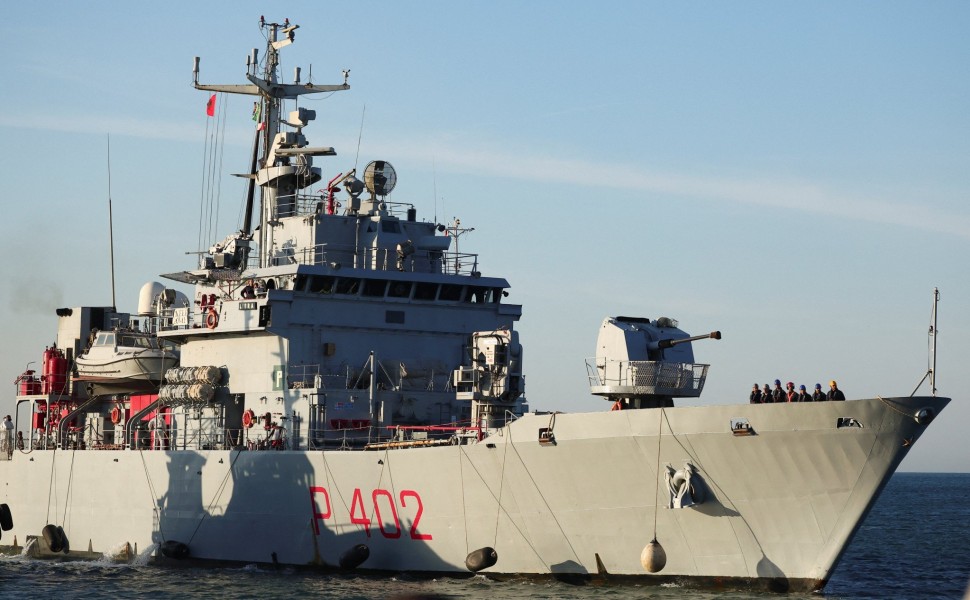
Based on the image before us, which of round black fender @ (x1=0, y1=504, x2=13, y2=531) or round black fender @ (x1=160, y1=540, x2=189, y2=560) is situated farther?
round black fender @ (x1=0, y1=504, x2=13, y2=531)

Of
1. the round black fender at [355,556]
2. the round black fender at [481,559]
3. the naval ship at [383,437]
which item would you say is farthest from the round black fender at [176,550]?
the round black fender at [481,559]

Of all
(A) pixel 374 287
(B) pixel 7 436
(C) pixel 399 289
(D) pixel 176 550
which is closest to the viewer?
(D) pixel 176 550

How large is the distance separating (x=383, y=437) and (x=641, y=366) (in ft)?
19.5

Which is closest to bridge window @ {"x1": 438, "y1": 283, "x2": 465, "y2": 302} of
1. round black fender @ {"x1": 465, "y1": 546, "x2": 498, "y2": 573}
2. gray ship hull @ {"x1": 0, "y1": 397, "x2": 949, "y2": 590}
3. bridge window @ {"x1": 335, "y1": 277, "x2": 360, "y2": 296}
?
bridge window @ {"x1": 335, "y1": 277, "x2": 360, "y2": 296}

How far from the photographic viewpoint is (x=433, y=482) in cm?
2312

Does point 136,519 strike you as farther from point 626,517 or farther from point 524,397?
point 626,517

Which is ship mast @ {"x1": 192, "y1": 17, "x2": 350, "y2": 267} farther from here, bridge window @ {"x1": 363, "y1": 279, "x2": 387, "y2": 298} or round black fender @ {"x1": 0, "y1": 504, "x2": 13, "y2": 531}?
round black fender @ {"x1": 0, "y1": 504, "x2": 13, "y2": 531}

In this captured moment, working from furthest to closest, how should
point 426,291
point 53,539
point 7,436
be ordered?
point 7,436
point 53,539
point 426,291

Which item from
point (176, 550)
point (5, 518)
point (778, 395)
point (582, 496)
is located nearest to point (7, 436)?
point (5, 518)

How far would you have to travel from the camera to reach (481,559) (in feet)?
72.3

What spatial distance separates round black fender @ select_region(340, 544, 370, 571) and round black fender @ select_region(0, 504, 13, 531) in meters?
12.1

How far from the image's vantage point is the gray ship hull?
788 inches

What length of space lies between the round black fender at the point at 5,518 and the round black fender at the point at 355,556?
12148mm

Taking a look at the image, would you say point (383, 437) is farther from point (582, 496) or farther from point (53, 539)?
point (53, 539)
